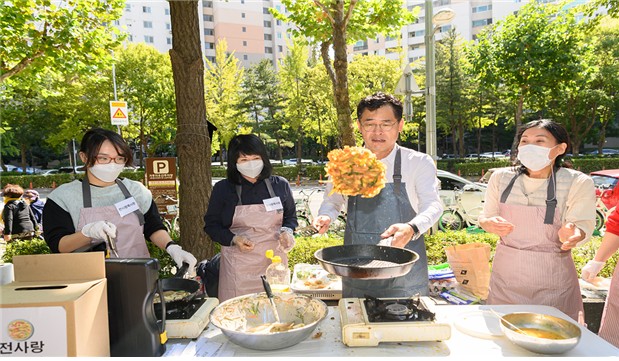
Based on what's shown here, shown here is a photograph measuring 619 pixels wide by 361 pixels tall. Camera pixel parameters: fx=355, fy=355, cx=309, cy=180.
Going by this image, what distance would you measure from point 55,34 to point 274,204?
601cm

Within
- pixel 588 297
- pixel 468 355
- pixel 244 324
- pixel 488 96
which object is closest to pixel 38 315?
pixel 244 324

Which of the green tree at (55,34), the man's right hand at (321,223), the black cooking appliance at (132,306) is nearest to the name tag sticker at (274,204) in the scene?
the man's right hand at (321,223)

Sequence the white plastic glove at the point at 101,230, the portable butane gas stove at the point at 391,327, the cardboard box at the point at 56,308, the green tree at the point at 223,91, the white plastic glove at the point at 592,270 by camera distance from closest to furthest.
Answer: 1. the cardboard box at the point at 56,308
2. the portable butane gas stove at the point at 391,327
3. the white plastic glove at the point at 101,230
4. the white plastic glove at the point at 592,270
5. the green tree at the point at 223,91

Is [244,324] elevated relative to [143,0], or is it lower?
lower

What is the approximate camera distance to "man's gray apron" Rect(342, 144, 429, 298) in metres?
2.24

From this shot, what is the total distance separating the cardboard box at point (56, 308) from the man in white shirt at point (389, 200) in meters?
1.18

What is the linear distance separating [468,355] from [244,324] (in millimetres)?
1013

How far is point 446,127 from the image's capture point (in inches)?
1006

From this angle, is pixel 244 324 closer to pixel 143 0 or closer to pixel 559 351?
pixel 559 351

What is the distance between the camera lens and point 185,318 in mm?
1697

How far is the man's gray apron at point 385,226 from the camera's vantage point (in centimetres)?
224

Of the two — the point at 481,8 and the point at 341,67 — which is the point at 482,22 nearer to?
the point at 481,8

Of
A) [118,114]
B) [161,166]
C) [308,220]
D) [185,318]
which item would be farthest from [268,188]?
[118,114]

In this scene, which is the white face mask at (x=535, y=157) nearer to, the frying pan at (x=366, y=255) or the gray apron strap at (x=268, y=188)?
the frying pan at (x=366, y=255)
